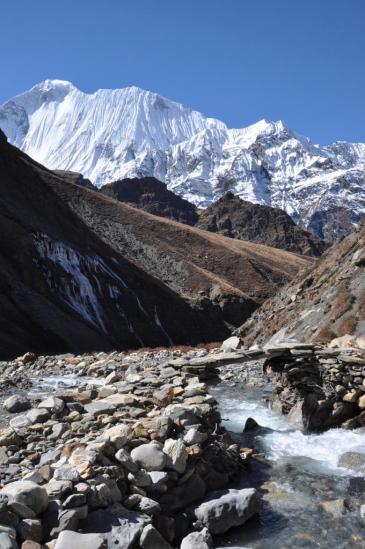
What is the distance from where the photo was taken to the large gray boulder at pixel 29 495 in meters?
9.55

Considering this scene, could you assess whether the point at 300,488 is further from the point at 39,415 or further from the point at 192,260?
the point at 192,260

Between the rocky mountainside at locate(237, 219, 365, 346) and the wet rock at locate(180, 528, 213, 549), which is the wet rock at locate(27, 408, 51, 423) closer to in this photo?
the wet rock at locate(180, 528, 213, 549)

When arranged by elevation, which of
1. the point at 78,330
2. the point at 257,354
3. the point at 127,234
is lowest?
the point at 78,330

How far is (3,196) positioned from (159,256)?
46.2 m

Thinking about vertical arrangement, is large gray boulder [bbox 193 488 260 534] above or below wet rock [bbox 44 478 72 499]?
below

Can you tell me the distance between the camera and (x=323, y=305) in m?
36.7

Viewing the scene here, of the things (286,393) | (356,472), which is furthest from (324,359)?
(356,472)

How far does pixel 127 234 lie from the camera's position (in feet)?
395

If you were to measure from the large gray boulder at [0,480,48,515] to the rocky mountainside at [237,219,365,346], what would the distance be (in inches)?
751

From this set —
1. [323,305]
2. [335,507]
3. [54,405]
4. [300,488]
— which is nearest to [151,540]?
[335,507]

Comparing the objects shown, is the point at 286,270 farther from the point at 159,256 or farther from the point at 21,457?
the point at 21,457

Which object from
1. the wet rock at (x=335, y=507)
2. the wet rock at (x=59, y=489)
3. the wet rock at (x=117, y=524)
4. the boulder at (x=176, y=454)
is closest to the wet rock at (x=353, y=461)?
the wet rock at (x=335, y=507)

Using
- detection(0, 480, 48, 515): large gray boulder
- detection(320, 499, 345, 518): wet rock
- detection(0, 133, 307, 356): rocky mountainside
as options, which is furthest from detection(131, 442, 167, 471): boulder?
detection(0, 133, 307, 356): rocky mountainside

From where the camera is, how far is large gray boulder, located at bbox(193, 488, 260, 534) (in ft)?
37.7
